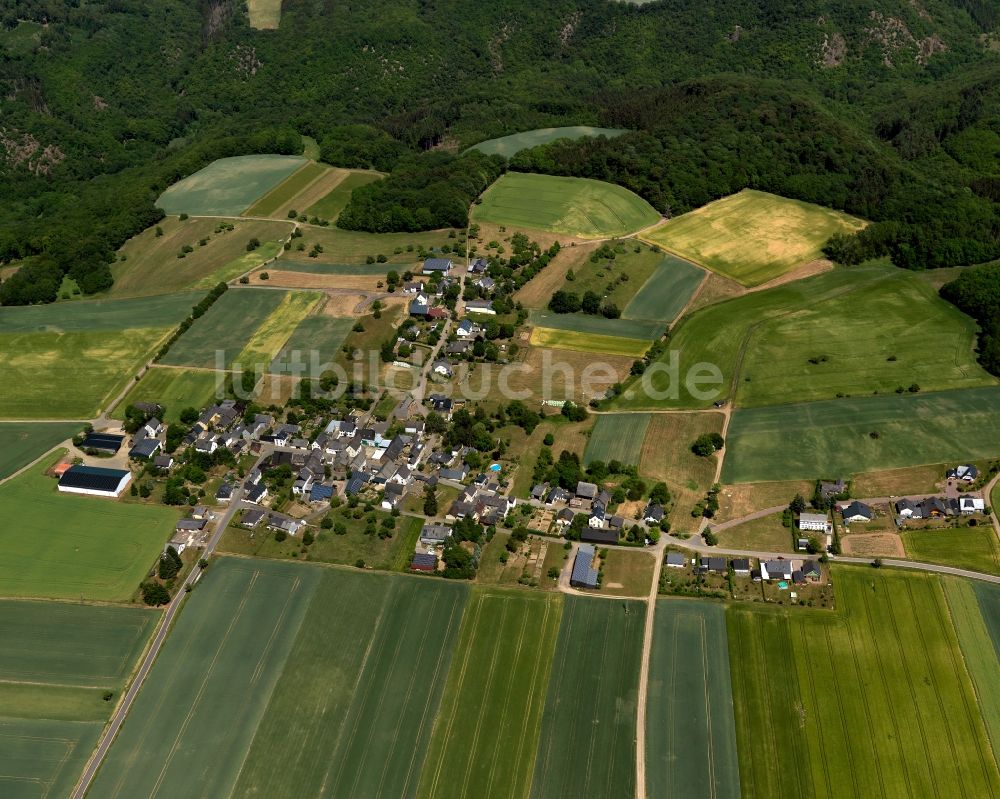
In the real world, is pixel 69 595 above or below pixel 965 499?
below

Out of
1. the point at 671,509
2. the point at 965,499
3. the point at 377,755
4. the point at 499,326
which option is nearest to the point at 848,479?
the point at 965,499

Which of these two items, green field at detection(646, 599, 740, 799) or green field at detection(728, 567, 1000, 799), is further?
green field at detection(646, 599, 740, 799)

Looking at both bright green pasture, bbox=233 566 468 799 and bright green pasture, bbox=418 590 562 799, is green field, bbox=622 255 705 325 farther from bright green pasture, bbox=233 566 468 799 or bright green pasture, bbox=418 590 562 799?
bright green pasture, bbox=233 566 468 799

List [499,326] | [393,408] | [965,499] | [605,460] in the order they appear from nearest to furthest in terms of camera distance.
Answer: [965,499] → [605,460] → [393,408] → [499,326]

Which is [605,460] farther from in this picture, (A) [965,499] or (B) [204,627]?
(B) [204,627]

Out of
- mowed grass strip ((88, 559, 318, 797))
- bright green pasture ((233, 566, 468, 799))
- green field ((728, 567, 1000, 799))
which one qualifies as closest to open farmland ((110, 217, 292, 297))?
mowed grass strip ((88, 559, 318, 797))

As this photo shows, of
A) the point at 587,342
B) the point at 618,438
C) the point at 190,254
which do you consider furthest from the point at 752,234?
the point at 190,254
